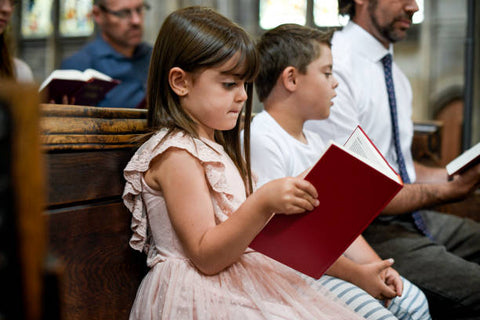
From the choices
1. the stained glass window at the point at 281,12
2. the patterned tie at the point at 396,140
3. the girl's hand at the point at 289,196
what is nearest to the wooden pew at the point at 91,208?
the girl's hand at the point at 289,196

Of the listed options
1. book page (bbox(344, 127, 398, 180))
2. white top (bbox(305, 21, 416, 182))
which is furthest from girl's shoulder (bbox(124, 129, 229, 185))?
white top (bbox(305, 21, 416, 182))

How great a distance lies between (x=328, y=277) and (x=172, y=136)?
637 mm

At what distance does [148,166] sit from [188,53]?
0.30 meters

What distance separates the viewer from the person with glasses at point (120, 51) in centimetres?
310

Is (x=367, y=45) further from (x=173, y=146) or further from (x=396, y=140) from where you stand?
(x=173, y=146)

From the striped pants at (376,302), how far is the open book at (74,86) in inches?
44.1

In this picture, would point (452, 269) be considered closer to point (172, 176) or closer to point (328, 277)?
point (328, 277)

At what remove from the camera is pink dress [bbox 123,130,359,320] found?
3.38 ft

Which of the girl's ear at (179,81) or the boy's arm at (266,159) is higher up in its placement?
the girl's ear at (179,81)

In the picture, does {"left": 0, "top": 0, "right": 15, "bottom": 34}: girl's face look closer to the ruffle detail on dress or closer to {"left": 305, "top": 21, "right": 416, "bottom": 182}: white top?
the ruffle detail on dress

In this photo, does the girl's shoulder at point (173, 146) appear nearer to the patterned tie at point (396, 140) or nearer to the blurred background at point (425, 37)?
the patterned tie at point (396, 140)

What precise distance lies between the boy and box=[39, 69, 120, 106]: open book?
25.7 inches

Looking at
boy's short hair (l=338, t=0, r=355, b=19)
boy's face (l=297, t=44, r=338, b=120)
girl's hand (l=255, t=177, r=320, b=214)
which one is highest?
boy's short hair (l=338, t=0, r=355, b=19)

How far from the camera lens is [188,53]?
Answer: 1.18 m
